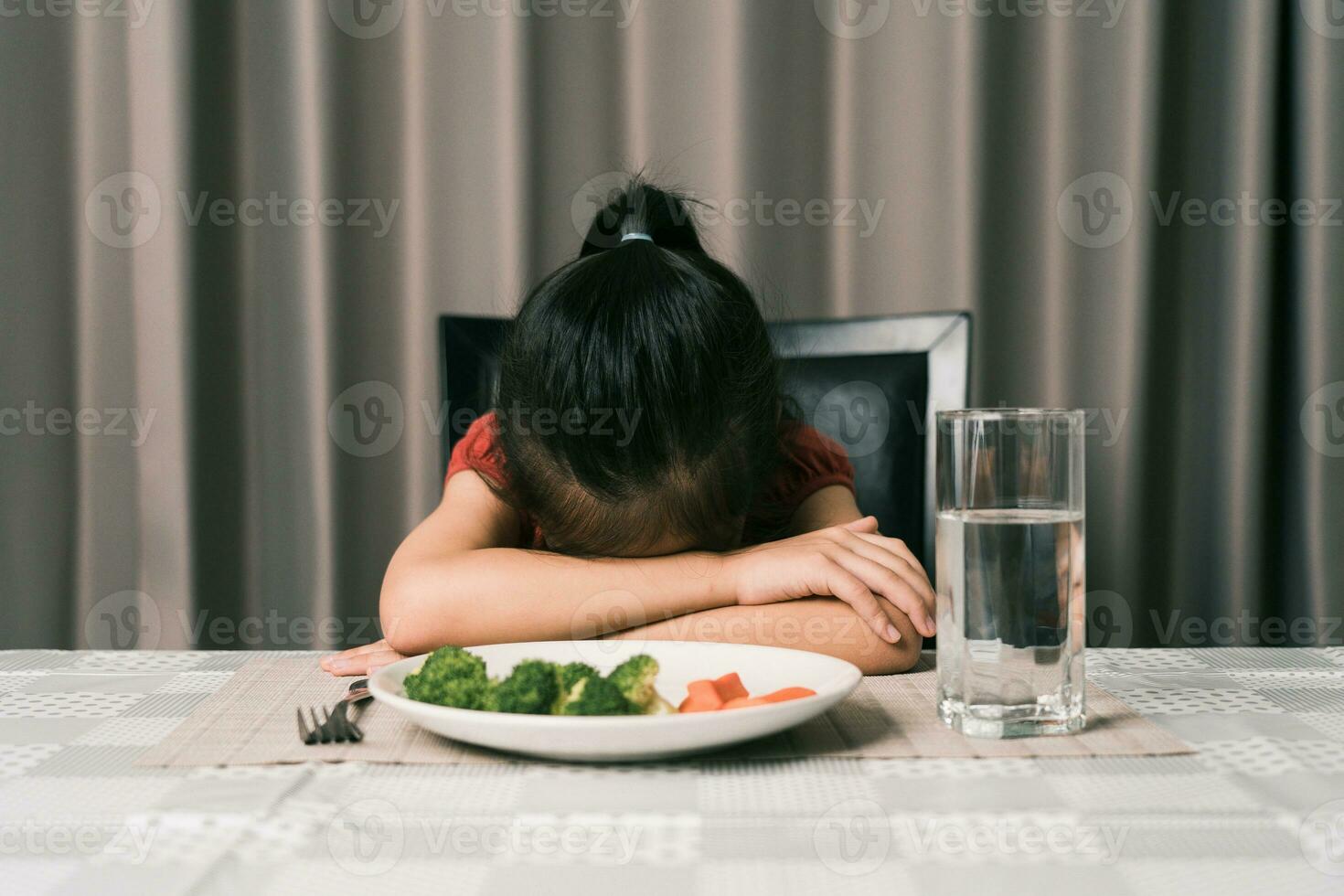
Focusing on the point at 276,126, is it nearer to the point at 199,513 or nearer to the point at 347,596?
the point at 199,513

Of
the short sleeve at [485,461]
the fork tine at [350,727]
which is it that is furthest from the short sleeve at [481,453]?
the fork tine at [350,727]

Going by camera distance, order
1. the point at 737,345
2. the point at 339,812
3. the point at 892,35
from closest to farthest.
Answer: the point at 339,812
the point at 737,345
the point at 892,35

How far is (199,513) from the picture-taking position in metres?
1.73

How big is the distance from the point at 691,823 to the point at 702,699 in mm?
106

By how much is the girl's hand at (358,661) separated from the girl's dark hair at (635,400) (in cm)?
19

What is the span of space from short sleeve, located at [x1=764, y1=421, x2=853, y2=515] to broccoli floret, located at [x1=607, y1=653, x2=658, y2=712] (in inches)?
26.0

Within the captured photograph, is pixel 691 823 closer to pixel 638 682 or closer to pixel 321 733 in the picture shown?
pixel 638 682

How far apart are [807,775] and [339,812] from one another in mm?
215

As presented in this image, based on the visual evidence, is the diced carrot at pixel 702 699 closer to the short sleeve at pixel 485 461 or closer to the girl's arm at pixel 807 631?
the girl's arm at pixel 807 631

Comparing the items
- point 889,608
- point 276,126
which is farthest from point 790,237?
point 889,608

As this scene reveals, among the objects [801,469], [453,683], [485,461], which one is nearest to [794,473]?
[801,469]

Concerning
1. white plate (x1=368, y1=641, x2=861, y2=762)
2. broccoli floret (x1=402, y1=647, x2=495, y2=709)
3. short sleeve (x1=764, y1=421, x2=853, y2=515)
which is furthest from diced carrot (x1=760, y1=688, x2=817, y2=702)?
short sleeve (x1=764, y1=421, x2=853, y2=515)

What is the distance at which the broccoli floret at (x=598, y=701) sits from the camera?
0.52m

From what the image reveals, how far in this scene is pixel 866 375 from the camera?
1.30m
